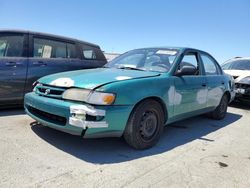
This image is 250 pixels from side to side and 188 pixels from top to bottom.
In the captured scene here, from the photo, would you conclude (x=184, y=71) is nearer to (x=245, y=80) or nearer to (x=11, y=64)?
(x=11, y=64)

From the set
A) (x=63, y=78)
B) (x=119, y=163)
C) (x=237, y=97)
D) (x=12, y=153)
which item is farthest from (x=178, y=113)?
(x=237, y=97)

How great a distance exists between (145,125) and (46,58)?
9.56ft

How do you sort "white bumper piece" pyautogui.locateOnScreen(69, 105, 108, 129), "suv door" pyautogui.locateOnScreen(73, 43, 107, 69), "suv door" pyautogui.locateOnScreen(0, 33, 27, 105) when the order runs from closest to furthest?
"white bumper piece" pyautogui.locateOnScreen(69, 105, 108, 129) < "suv door" pyautogui.locateOnScreen(0, 33, 27, 105) < "suv door" pyautogui.locateOnScreen(73, 43, 107, 69)

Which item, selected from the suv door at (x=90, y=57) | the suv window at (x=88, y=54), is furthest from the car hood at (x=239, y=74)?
the suv window at (x=88, y=54)

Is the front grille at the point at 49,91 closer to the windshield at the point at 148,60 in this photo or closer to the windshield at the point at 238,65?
the windshield at the point at 148,60

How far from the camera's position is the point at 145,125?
152 inches

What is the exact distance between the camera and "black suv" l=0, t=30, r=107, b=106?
17.0ft

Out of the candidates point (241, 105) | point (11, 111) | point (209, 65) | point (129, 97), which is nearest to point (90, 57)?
point (11, 111)

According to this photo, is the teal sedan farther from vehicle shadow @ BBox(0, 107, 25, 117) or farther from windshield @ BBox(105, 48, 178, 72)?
vehicle shadow @ BBox(0, 107, 25, 117)

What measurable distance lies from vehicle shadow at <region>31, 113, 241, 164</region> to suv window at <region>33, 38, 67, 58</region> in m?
1.74

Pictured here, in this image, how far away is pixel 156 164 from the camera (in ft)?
11.1

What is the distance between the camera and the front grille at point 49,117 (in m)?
3.47

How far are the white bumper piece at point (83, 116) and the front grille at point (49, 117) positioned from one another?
0.17 meters

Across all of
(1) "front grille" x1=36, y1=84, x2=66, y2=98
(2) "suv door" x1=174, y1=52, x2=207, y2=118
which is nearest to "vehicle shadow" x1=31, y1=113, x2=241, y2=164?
(2) "suv door" x1=174, y1=52, x2=207, y2=118
